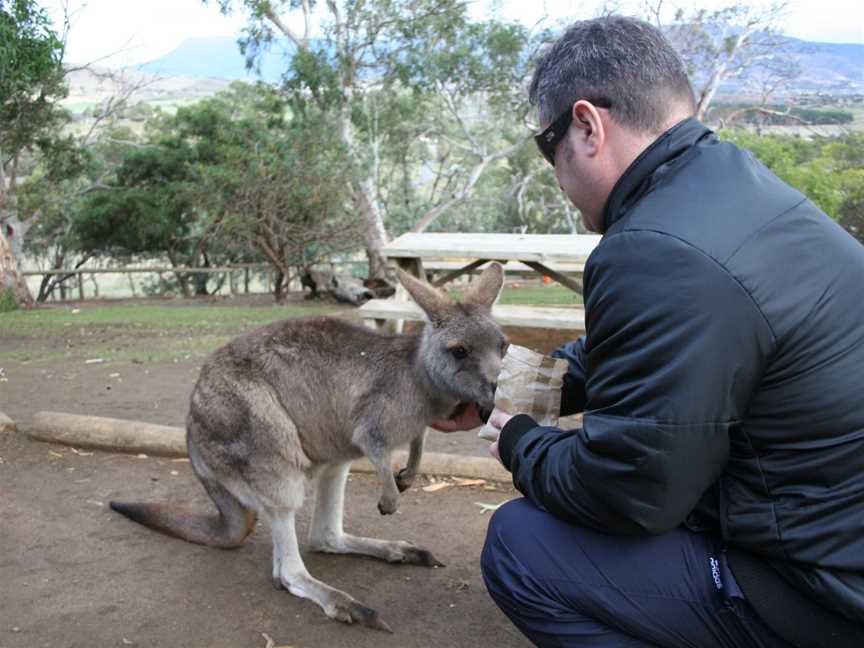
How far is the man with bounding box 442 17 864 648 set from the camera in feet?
4.69

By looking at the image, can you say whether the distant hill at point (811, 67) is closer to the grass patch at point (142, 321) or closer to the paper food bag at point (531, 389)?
the grass patch at point (142, 321)

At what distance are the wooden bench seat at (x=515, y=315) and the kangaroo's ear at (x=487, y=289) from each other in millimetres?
2430

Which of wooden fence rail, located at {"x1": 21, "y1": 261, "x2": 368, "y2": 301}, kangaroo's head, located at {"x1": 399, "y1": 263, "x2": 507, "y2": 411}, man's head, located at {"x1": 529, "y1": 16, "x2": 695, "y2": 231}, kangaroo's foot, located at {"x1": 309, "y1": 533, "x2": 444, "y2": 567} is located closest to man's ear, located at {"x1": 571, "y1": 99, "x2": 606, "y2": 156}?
man's head, located at {"x1": 529, "y1": 16, "x2": 695, "y2": 231}

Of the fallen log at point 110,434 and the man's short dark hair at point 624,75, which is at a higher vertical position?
the man's short dark hair at point 624,75

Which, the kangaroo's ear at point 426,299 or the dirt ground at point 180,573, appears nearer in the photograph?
the dirt ground at point 180,573

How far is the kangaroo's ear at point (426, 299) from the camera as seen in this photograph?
2836mm

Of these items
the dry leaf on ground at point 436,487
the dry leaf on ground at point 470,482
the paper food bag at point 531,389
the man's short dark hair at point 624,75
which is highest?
the man's short dark hair at point 624,75

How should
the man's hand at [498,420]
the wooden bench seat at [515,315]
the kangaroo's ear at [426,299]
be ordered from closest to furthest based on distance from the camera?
the man's hand at [498,420] → the kangaroo's ear at [426,299] → the wooden bench seat at [515,315]

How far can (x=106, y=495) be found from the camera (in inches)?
138

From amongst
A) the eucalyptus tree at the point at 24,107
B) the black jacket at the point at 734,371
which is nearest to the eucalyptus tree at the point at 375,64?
the eucalyptus tree at the point at 24,107

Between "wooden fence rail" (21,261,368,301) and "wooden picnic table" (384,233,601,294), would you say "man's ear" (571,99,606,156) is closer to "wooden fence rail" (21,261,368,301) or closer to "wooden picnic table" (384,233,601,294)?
"wooden picnic table" (384,233,601,294)

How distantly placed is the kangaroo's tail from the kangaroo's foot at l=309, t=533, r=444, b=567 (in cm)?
26

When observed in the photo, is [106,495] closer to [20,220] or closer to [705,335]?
[705,335]

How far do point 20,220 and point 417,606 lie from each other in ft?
48.5
